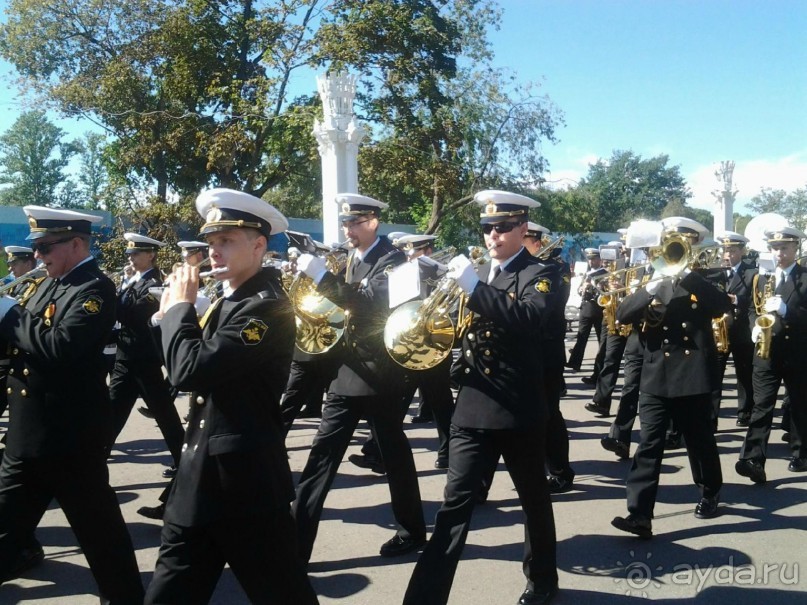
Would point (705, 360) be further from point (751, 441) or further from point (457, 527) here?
point (457, 527)

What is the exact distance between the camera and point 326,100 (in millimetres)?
13797

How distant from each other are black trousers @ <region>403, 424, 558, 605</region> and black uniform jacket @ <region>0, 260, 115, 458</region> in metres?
1.57

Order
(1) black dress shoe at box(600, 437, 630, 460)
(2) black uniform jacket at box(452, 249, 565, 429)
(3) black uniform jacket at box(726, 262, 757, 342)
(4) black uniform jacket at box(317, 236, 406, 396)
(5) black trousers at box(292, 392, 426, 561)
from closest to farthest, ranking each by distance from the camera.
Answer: (2) black uniform jacket at box(452, 249, 565, 429) < (5) black trousers at box(292, 392, 426, 561) < (4) black uniform jacket at box(317, 236, 406, 396) < (1) black dress shoe at box(600, 437, 630, 460) < (3) black uniform jacket at box(726, 262, 757, 342)

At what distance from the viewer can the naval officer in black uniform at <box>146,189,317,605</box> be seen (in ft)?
8.41

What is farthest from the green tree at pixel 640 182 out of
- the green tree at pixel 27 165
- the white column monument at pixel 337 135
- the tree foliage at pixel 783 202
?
the white column monument at pixel 337 135

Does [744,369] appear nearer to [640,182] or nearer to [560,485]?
[560,485]

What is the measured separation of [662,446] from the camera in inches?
190

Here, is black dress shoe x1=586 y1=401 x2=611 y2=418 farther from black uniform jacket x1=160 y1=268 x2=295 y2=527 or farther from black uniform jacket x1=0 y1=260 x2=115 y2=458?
black uniform jacket x1=160 y1=268 x2=295 y2=527

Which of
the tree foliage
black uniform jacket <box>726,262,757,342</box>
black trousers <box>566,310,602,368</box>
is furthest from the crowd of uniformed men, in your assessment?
the tree foliage

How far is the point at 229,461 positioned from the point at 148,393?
3.38m

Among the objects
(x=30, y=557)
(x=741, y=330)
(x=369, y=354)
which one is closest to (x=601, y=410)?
(x=741, y=330)

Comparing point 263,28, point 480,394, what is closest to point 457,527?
point 480,394

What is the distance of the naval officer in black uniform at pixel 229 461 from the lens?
2564mm

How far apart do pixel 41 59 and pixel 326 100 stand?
12800 millimetres
